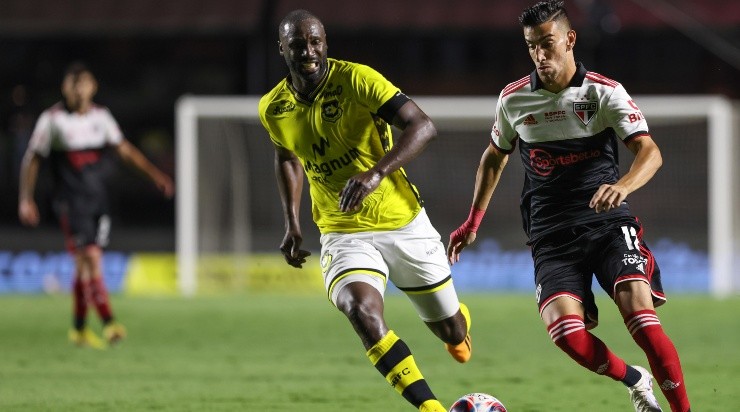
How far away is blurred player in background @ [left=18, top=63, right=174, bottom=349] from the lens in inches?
428

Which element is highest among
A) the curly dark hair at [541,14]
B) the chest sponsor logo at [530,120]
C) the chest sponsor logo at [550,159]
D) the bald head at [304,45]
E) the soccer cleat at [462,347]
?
the curly dark hair at [541,14]

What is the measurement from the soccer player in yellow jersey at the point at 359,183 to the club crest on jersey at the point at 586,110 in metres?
0.69

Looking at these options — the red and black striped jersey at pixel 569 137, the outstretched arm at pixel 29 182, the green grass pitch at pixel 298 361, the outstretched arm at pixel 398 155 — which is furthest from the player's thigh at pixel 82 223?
the red and black striped jersey at pixel 569 137

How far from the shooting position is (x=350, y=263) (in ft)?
20.9

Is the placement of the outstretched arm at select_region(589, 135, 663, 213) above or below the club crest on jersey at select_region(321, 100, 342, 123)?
below

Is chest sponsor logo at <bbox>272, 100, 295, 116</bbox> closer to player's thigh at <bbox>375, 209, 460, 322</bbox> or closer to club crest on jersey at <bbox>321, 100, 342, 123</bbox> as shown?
club crest on jersey at <bbox>321, 100, 342, 123</bbox>

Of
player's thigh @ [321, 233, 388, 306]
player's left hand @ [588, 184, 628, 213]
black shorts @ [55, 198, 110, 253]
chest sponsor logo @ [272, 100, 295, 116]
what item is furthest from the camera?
black shorts @ [55, 198, 110, 253]

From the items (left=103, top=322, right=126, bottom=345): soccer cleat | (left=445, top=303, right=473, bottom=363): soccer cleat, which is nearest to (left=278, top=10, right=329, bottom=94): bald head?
(left=445, top=303, right=473, bottom=363): soccer cleat

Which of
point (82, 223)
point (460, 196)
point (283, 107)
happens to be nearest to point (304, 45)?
point (283, 107)

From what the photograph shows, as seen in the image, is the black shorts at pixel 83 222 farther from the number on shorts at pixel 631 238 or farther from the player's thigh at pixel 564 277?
the number on shorts at pixel 631 238

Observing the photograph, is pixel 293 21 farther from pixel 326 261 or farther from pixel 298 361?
Answer: pixel 298 361

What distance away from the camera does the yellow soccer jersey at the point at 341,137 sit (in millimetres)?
6395

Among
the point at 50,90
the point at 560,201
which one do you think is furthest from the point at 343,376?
the point at 50,90

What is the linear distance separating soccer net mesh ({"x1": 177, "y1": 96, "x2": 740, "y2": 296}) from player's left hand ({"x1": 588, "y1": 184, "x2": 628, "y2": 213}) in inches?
406
